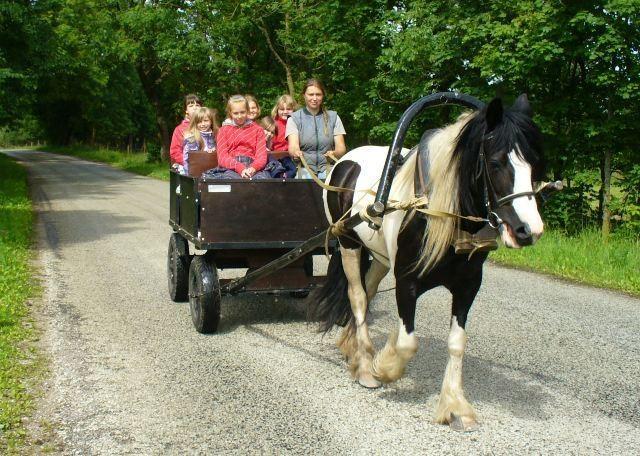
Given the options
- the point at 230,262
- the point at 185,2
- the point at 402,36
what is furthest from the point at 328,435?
the point at 185,2

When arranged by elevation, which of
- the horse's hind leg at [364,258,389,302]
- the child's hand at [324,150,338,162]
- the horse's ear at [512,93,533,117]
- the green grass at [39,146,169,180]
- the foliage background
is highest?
the foliage background

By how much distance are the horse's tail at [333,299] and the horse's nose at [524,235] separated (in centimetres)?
210

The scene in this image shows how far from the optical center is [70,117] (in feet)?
205

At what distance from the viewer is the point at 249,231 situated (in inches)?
241

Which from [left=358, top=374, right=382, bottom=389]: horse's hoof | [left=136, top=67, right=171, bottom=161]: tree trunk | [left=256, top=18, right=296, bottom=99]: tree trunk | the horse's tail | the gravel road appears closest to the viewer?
the gravel road

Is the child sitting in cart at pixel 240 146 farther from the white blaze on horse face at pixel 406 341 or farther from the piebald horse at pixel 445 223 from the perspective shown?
the white blaze on horse face at pixel 406 341

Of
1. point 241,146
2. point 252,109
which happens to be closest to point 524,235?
point 241,146

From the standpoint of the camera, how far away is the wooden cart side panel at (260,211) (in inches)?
236

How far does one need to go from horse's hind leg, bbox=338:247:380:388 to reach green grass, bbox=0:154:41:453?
2172mm

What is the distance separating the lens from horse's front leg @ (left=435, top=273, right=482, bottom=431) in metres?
4.11

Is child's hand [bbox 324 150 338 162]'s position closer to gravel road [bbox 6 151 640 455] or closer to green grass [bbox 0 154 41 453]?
gravel road [bbox 6 151 640 455]

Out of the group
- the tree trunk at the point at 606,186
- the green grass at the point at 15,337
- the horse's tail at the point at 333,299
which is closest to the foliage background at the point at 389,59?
the tree trunk at the point at 606,186

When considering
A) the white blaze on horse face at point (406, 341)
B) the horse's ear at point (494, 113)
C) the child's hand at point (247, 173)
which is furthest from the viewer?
the child's hand at point (247, 173)

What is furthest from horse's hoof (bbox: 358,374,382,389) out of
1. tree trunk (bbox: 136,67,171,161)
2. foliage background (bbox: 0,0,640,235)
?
tree trunk (bbox: 136,67,171,161)
